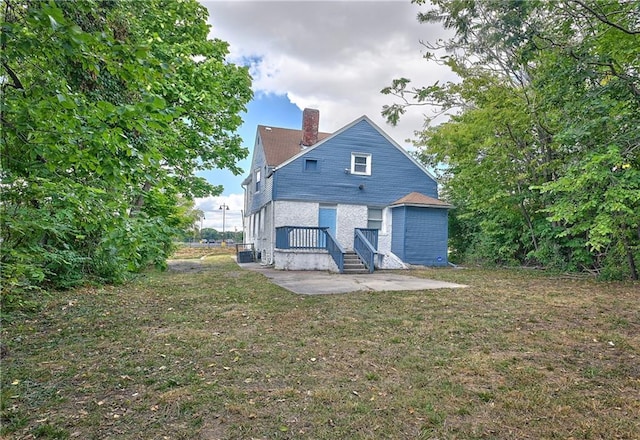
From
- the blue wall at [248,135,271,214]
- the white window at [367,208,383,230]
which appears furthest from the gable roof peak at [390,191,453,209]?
the blue wall at [248,135,271,214]

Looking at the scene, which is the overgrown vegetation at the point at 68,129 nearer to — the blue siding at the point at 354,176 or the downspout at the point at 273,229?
the downspout at the point at 273,229

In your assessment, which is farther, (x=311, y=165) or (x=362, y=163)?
(x=362, y=163)

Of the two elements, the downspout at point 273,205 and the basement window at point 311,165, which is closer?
the downspout at point 273,205

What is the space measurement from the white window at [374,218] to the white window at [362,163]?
1685 millimetres

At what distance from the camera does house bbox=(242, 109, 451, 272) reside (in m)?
14.2

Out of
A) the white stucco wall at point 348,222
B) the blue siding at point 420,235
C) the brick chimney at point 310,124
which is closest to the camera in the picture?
the blue siding at point 420,235

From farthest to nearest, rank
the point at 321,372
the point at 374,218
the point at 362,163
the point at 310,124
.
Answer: the point at 310,124 → the point at 374,218 → the point at 362,163 → the point at 321,372

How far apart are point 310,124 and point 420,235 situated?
300 inches

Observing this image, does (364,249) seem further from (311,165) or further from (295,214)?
(311,165)

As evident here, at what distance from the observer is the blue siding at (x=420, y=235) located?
15.0m

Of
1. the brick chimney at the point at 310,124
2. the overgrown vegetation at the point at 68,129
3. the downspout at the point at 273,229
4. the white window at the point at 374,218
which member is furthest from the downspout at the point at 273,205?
the overgrown vegetation at the point at 68,129

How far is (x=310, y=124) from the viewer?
1722cm

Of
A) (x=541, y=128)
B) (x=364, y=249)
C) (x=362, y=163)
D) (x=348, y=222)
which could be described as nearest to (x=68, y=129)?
(x=364, y=249)

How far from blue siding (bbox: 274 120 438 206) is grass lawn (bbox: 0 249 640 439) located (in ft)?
28.8
